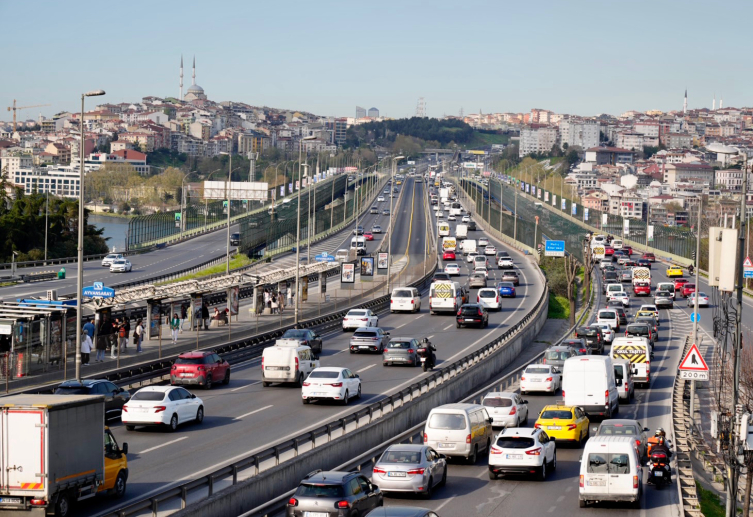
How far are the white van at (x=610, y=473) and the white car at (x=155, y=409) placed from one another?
449 inches

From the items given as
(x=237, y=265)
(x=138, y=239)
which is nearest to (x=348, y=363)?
(x=237, y=265)

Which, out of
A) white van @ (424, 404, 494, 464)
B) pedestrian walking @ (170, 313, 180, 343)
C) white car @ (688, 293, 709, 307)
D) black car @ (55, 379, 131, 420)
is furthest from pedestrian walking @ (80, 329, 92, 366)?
white car @ (688, 293, 709, 307)

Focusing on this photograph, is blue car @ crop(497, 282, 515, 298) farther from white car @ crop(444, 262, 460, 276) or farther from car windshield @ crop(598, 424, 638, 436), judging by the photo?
car windshield @ crop(598, 424, 638, 436)

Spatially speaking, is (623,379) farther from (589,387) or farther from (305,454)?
→ (305,454)

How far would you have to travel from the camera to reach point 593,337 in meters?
53.7

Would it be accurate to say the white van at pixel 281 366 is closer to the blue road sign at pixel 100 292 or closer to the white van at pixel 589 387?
the blue road sign at pixel 100 292

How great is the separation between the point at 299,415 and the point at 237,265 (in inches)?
2728

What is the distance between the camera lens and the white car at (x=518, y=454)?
2411 cm

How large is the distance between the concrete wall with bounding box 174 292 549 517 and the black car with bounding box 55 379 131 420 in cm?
770

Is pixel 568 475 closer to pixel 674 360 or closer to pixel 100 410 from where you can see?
pixel 100 410

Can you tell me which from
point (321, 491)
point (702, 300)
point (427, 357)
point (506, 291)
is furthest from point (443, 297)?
point (321, 491)

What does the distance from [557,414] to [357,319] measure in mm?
27940

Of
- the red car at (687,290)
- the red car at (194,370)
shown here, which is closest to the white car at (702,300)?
the red car at (687,290)

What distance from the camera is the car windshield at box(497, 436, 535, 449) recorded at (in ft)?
79.8
